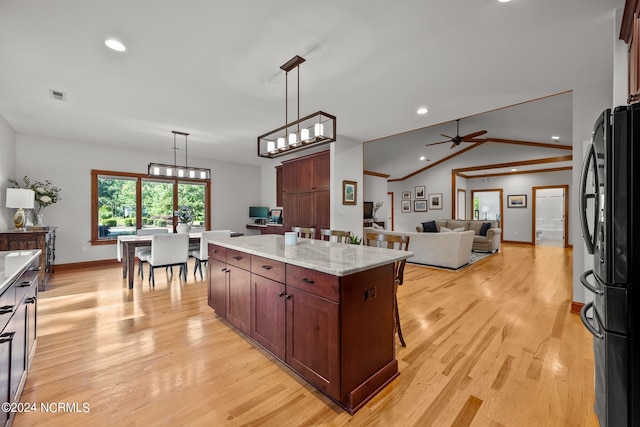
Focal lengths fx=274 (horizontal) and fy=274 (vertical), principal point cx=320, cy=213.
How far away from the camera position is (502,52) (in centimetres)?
248

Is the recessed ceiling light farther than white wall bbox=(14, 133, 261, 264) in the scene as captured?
No

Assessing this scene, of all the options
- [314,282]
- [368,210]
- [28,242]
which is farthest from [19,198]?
[368,210]

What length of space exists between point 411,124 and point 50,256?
6.56 meters

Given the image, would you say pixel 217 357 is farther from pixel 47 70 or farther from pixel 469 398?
pixel 47 70

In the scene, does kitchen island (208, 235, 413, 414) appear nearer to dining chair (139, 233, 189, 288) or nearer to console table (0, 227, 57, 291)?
dining chair (139, 233, 189, 288)

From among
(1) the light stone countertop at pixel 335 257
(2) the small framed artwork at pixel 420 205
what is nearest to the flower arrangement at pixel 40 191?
(1) the light stone countertop at pixel 335 257

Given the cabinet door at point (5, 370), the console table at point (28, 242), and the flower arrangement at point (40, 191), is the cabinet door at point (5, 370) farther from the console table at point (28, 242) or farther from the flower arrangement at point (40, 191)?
the flower arrangement at point (40, 191)

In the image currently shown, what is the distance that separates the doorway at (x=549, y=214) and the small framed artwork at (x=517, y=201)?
276 mm

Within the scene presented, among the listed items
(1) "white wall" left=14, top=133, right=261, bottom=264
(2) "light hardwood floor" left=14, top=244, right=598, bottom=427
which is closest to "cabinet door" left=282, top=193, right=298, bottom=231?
(2) "light hardwood floor" left=14, top=244, right=598, bottom=427

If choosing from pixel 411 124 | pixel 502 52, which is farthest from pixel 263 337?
pixel 411 124

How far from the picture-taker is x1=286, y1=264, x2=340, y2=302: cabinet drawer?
1.61 m

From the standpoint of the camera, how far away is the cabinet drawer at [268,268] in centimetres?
201

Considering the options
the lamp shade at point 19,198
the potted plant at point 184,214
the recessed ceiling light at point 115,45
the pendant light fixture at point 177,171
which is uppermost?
the recessed ceiling light at point 115,45

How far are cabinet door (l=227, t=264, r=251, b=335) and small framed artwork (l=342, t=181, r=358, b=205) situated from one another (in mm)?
3073
